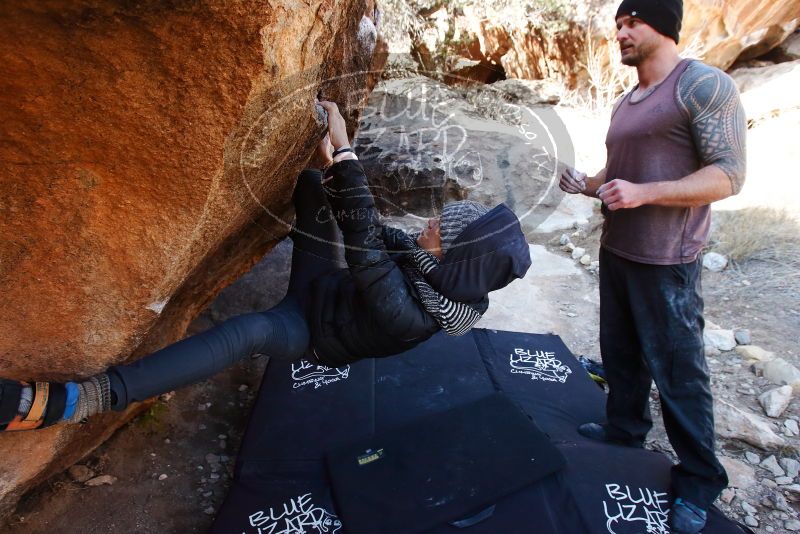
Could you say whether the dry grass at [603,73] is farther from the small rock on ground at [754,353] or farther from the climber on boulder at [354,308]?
the climber on boulder at [354,308]

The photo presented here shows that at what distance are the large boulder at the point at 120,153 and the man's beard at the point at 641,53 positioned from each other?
1008mm

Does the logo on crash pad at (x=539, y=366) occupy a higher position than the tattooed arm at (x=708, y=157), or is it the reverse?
the tattooed arm at (x=708, y=157)

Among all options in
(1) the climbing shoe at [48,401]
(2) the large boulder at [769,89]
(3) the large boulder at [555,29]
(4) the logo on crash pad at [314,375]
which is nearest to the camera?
(1) the climbing shoe at [48,401]

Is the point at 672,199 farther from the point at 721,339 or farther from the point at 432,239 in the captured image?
A: the point at 721,339

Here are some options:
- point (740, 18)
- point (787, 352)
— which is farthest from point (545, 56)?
point (787, 352)

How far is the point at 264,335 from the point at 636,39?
1612mm

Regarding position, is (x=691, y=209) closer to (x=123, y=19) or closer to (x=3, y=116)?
(x=123, y=19)

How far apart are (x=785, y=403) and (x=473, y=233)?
2.15 metres

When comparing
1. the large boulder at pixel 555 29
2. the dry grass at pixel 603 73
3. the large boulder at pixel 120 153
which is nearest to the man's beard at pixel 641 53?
the large boulder at pixel 120 153

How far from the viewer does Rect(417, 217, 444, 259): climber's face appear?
163cm

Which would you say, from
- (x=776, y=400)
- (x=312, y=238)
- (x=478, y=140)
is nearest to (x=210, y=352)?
(x=312, y=238)

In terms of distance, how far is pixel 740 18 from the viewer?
7309mm

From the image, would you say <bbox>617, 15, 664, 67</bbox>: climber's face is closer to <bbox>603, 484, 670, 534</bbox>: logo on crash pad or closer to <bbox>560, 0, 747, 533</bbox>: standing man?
<bbox>560, 0, 747, 533</bbox>: standing man

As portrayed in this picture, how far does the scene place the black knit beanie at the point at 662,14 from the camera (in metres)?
1.66
